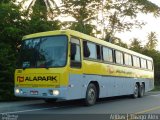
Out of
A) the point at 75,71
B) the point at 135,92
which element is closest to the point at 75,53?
the point at 75,71

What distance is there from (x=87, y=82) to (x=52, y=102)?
2.61 meters

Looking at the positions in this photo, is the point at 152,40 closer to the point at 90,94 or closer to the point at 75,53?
the point at 90,94

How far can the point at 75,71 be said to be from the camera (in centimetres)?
1658

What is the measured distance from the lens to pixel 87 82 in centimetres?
1770

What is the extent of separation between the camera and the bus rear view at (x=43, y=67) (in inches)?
622

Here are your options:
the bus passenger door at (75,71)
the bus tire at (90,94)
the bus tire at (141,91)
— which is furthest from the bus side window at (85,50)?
the bus tire at (141,91)

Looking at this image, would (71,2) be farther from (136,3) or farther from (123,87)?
(123,87)

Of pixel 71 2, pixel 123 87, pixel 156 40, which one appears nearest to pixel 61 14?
pixel 71 2

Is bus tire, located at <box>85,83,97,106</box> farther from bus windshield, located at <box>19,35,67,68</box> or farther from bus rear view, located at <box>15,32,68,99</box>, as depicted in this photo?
bus windshield, located at <box>19,35,67,68</box>

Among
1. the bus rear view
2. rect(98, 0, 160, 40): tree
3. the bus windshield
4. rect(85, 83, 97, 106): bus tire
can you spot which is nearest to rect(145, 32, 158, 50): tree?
rect(98, 0, 160, 40): tree

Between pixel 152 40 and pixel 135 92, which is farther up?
A: pixel 152 40

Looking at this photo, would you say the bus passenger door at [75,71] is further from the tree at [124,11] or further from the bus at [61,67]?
the tree at [124,11]

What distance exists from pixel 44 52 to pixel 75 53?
1287 mm

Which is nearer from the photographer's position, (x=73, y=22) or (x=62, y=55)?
(x=62, y=55)
